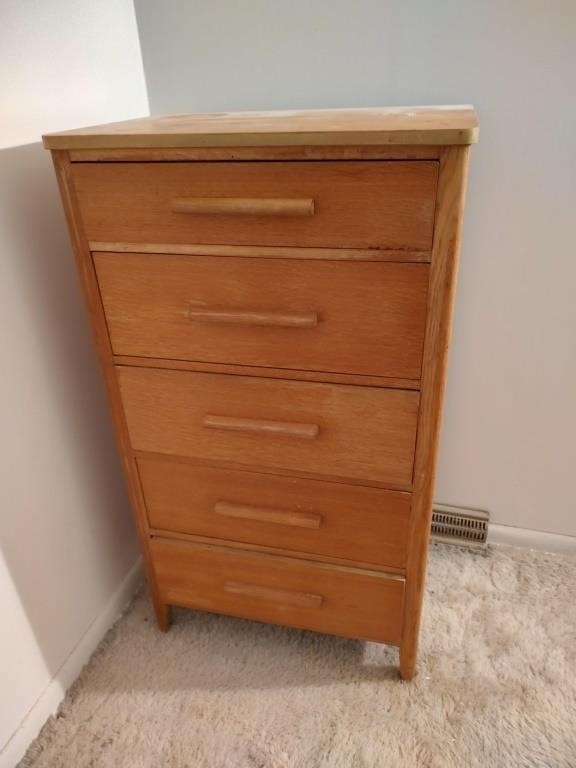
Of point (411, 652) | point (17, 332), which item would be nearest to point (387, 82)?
point (17, 332)

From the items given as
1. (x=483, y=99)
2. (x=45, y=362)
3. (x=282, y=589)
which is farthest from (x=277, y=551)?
(x=483, y=99)

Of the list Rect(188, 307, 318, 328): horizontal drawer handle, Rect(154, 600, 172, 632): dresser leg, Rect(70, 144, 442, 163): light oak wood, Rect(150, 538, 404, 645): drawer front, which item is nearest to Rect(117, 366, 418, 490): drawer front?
Rect(188, 307, 318, 328): horizontal drawer handle

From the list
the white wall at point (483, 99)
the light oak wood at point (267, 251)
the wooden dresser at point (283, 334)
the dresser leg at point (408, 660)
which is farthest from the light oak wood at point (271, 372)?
the dresser leg at point (408, 660)

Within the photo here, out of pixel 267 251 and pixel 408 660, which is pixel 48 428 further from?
pixel 408 660

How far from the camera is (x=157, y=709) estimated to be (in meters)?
1.11

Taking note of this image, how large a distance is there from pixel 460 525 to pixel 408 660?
0.43 metres

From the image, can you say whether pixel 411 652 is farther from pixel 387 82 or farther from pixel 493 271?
pixel 387 82

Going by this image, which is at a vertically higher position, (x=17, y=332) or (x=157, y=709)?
(x=17, y=332)

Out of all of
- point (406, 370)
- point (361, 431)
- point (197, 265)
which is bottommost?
point (361, 431)

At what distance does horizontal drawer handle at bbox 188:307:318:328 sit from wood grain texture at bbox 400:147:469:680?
0.18 meters

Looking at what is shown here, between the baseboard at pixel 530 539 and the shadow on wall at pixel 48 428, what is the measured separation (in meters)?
0.98

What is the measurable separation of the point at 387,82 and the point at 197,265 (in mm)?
579

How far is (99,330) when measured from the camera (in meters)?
0.93

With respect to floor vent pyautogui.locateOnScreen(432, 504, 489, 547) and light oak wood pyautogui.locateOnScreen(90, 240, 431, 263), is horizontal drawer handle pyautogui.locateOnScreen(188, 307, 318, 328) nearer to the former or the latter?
light oak wood pyautogui.locateOnScreen(90, 240, 431, 263)
